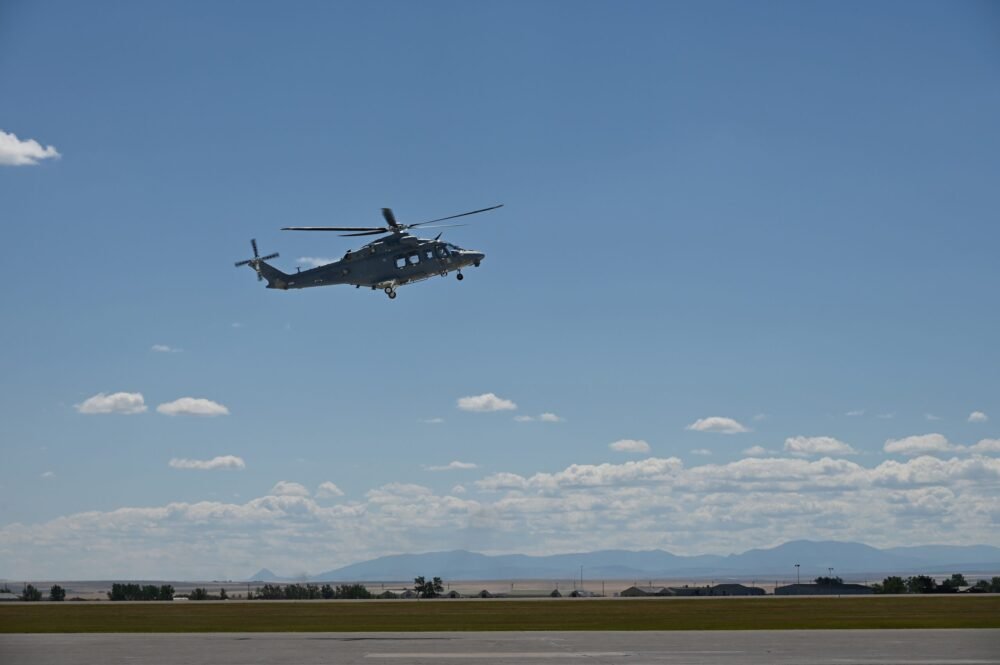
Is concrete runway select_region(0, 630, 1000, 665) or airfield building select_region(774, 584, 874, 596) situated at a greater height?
concrete runway select_region(0, 630, 1000, 665)

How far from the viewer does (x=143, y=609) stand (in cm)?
8731

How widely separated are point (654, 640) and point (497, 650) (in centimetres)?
837

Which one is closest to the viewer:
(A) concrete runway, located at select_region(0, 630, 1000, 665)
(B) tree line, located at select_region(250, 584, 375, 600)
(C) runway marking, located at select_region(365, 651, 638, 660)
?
(A) concrete runway, located at select_region(0, 630, 1000, 665)

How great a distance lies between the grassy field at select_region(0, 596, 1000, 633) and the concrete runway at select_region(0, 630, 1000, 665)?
6.05 metres

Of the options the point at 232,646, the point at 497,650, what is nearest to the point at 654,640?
the point at 497,650

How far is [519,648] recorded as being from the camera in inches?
1735

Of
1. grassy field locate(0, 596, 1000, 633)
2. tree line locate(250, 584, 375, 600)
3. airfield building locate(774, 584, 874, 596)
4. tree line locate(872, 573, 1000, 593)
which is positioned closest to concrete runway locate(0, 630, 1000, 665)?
grassy field locate(0, 596, 1000, 633)

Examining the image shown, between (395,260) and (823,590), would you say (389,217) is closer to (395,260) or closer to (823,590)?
(395,260)

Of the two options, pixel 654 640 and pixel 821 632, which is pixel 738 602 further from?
pixel 654 640

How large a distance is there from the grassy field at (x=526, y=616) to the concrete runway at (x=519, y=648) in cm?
605

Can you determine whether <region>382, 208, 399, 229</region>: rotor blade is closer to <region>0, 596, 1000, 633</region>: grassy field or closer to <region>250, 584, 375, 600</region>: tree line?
<region>0, 596, 1000, 633</region>: grassy field

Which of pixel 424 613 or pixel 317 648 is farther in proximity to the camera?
pixel 424 613

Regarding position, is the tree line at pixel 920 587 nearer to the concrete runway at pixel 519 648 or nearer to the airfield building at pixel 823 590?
the airfield building at pixel 823 590

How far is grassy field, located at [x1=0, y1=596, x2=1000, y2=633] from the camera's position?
59375mm
